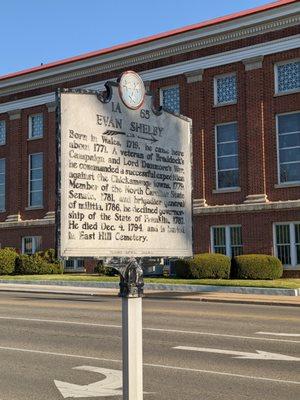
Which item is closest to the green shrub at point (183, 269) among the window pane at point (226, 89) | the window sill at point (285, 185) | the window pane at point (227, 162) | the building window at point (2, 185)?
the window sill at point (285, 185)

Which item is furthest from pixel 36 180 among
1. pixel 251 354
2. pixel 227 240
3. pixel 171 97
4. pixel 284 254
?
pixel 251 354

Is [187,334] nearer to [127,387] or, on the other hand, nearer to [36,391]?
[36,391]

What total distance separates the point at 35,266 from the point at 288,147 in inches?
660

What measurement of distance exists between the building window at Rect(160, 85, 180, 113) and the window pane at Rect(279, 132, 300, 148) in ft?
23.0

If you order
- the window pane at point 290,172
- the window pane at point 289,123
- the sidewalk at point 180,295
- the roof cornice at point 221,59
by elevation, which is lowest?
the sidewalk at point 180,295

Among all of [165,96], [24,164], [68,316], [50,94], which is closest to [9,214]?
[24,164]

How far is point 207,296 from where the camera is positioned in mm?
22297

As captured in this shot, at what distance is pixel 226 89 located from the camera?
110 ft

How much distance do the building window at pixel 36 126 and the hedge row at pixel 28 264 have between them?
8.81 meters

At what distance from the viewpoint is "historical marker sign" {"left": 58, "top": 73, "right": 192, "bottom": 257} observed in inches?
171

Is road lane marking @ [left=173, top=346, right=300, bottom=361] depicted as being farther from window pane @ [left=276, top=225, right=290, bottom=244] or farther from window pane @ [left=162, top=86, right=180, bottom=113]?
window pane @ [left=162, top=86, right=180, bottom=113]

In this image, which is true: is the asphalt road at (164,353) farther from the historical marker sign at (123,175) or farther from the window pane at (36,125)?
the window pane at (36,125)

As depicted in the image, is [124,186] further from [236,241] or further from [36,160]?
[36,160]

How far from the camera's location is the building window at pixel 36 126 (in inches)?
1656
